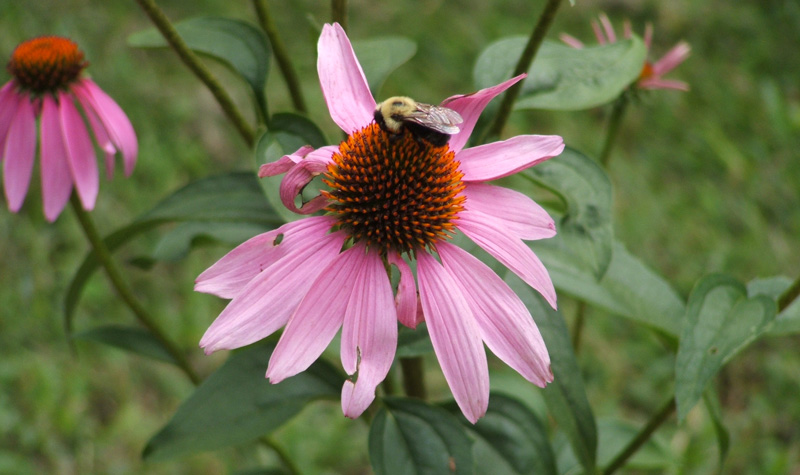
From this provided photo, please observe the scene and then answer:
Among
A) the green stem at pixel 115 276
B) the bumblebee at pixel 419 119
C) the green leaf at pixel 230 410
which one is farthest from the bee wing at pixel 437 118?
the green stem at pixel 115 276

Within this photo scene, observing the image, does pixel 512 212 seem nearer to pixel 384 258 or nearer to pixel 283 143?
pixel 384 258

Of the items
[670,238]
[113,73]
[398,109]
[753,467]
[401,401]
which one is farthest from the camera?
[113,73]

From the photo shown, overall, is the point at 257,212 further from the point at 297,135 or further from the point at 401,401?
the point at 401,401

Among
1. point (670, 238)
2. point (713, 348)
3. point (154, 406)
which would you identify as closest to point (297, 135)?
point (713, 348)

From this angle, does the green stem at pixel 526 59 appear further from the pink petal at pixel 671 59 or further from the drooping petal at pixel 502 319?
the pink petal at pixel 671 59

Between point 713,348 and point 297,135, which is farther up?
point 297,135

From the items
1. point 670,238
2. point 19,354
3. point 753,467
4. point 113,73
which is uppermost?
point 113,73

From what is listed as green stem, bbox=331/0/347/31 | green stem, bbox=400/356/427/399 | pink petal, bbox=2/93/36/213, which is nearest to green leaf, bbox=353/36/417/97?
green stem, bbox=331/0/347/31

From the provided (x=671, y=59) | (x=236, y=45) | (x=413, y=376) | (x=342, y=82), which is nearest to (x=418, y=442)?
(x=413, y=376)
